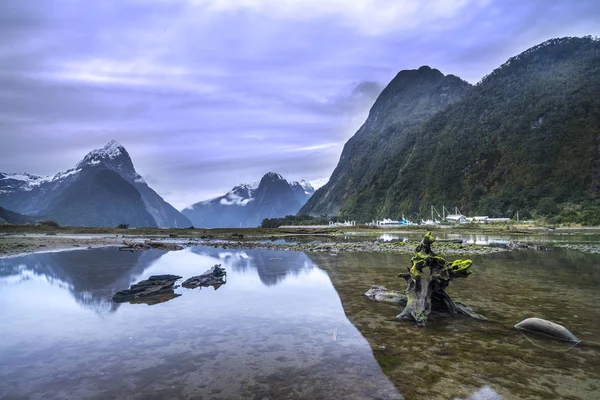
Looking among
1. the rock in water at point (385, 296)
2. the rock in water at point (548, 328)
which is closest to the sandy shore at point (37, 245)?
the rock in water at point (385, 296)

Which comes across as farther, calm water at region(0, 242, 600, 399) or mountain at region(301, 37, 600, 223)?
mountain at region(301, 37, 600, 223)

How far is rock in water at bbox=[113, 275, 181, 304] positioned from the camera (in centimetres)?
1644

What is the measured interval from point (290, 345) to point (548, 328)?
8032 mm

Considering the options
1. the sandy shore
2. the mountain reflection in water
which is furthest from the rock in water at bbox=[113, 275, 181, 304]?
the sandy shore

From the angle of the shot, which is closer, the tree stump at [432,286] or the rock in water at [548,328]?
the rock in water at [548,328]

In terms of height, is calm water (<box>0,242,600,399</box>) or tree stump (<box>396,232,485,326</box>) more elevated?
tree stump (<box>396,232,485,326</box>)

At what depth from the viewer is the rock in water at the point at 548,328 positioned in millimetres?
10277

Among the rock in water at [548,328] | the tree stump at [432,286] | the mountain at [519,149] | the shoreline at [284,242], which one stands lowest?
the shoreline at [284,242]

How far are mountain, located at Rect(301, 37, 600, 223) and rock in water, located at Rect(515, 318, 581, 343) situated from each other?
94306 millimetres

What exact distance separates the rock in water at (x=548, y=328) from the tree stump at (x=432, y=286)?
1525mm

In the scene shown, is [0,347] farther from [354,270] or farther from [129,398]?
[354,270]

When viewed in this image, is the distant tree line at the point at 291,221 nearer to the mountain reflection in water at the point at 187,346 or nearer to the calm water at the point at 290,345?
the calm water at the point at 290,345

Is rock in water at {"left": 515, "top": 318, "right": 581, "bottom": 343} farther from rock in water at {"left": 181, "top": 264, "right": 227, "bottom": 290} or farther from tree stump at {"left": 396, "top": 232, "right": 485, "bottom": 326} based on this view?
rock in water at {"left": 181, "top": 264, "right": 227, "bottom": 290}

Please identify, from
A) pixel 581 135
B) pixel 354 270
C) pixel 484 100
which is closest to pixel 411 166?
pixel 484 100
